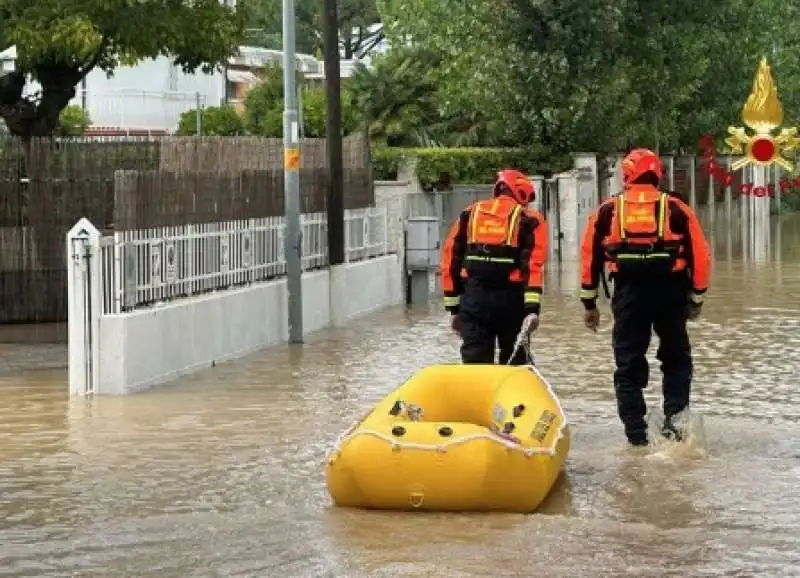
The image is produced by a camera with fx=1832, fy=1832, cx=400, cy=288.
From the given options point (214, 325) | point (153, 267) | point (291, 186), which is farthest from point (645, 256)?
point (291, 186)

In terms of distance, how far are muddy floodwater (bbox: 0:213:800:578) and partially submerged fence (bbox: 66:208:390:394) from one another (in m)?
0.61

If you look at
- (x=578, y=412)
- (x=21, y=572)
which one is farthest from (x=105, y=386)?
(x=21, y=572)

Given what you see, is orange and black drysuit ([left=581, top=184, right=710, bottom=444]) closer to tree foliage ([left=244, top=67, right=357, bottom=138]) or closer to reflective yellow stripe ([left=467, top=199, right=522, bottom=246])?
reflective yellow stripe ([left=467, top=199, right=522, bottom=246])

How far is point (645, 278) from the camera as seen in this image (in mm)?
10906

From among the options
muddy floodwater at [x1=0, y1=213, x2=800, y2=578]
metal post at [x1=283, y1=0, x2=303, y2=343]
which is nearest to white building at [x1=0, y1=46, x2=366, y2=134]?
metal post at [x1=283, y1=0, x2=303, y2=343]

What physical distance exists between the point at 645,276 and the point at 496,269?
3.16 ft

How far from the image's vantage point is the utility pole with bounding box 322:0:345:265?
19891mm

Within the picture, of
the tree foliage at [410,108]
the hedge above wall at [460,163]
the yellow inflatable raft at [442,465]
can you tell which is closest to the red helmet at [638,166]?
the yellow inflatable raft at [442,465]

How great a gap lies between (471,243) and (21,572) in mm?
4118

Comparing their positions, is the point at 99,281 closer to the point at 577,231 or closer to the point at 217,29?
the point at 217,29

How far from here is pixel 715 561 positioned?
328 inches

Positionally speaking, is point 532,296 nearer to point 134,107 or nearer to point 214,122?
point 214,122

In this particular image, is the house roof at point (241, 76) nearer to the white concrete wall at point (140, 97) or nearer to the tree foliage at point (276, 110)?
the tree foliage at point (276, 110)

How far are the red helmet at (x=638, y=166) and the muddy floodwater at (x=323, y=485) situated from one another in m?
1.68
